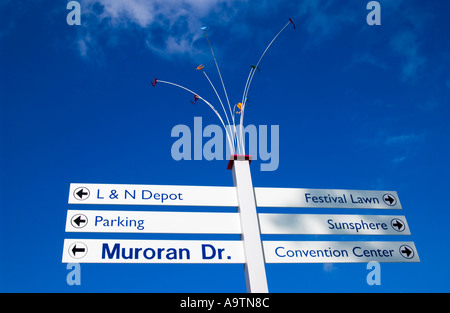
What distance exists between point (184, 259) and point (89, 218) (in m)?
1.96

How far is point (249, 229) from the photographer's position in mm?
6762

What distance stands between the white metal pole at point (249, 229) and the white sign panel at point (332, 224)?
23 centimetres

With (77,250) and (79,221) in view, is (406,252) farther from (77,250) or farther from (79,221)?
(79,221)

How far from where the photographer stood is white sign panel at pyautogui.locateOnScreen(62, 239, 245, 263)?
20.2ft

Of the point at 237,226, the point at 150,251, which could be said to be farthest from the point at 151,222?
the point at 237,226

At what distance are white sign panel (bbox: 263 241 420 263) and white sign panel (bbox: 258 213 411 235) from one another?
252mm

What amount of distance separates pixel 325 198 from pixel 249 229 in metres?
1.93

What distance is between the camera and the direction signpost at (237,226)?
634 cm

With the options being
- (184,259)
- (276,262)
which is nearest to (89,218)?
(184,259)

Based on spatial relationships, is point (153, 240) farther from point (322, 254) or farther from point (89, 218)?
point (322, 254)

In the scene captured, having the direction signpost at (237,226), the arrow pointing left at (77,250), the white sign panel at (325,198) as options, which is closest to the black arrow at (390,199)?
the white sign panel at (325,198)

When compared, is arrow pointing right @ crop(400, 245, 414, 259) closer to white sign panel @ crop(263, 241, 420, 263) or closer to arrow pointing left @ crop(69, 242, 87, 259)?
white sign panel @ crop(263, 241, 420, 263)
